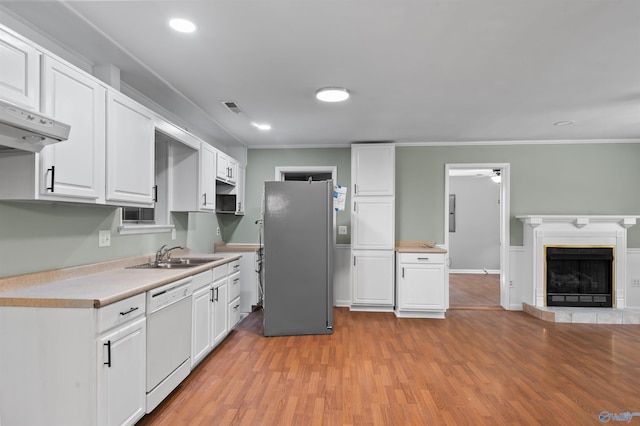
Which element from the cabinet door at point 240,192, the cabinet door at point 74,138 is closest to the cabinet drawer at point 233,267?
the cabinet door at point 240,192

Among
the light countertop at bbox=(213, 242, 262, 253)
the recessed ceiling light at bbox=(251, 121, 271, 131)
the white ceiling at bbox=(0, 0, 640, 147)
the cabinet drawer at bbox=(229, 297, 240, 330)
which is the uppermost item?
the white ceiling at bbox=(0, 0, 640, 147)

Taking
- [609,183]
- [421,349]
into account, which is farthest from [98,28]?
[609,183]

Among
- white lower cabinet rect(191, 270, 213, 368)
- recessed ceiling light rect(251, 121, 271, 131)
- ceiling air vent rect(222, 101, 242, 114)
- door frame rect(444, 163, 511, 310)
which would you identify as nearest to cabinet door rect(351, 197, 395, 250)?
door frame rect(444, 163, 511, 310)

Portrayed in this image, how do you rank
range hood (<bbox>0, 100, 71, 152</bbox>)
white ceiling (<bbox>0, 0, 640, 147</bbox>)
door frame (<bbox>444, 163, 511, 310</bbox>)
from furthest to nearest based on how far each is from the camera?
1. door frame (<bbox>444, 163, 511, 310</bbox>)
2. white ceiling (<bbox>0, 0, 640, 147</bbox>)
3. range hood (<bbox>0, 100, 71, 152</bbox>)

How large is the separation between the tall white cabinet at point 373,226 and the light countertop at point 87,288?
8.90ft

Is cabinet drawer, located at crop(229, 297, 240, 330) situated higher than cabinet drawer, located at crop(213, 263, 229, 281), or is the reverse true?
cabinet drawer, located at crop(213, 263, 229, 281)

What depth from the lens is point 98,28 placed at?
6.55ft

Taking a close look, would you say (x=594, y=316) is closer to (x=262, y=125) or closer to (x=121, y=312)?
(x=262, y=125)

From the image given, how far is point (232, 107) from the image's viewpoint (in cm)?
344

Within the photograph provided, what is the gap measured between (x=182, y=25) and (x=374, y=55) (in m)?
1.24

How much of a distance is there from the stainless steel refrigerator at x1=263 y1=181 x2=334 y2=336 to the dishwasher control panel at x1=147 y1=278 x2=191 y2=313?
128cm

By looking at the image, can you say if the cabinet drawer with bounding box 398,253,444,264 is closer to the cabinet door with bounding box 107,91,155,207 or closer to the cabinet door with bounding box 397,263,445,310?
the cabinet door with bounding box 397,263,445,310

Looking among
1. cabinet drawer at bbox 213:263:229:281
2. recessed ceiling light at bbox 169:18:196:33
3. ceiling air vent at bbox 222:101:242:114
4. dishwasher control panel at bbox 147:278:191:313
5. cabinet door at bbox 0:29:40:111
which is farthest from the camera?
ceiling air vent at bbox 222:101:242:114

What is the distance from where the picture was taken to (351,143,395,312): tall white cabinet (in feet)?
15.6
